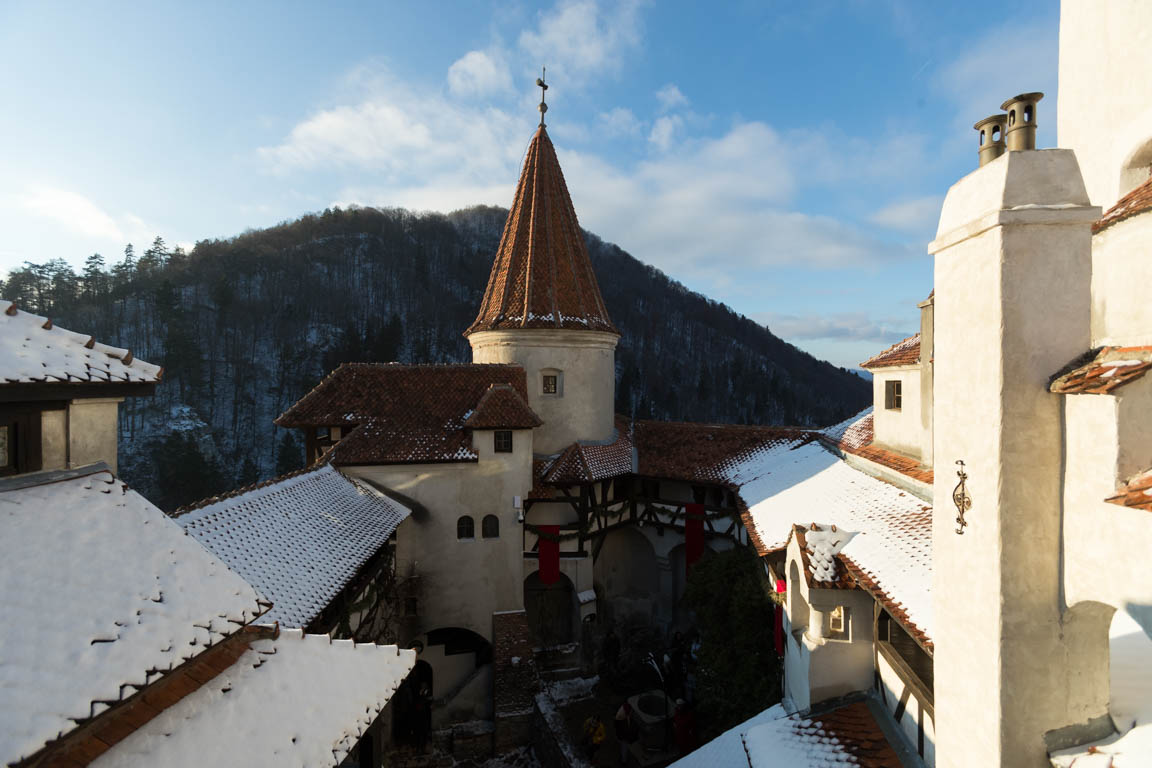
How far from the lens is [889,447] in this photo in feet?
33.8

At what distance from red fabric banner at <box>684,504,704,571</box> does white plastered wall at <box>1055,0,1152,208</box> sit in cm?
1114

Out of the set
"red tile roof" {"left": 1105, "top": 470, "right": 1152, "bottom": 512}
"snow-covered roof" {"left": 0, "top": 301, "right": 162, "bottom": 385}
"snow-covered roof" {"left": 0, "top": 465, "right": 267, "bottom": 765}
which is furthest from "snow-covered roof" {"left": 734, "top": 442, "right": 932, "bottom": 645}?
"snow-covered roof" {"left": 0, "top": 301, "right": 162, "bottom": 385}

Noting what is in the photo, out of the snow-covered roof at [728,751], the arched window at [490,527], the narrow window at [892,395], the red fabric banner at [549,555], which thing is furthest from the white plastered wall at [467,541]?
the narrow window at [892,395]

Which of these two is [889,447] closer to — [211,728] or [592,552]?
[592,552]

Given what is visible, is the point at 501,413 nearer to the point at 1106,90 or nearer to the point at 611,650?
the point at 611,650

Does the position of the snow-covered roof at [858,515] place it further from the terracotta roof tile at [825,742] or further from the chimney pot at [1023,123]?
the chimney pot at [1023,123]

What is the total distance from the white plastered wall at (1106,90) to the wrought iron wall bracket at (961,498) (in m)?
4.50

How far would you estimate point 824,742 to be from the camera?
5895 millimetres

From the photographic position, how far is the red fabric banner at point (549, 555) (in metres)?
15.0

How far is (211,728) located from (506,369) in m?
12.1

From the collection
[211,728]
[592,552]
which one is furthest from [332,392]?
[211,728]

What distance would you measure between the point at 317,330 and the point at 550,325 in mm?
53637

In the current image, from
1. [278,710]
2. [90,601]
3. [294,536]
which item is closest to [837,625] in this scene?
[278,710]

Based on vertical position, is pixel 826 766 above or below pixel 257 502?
below
